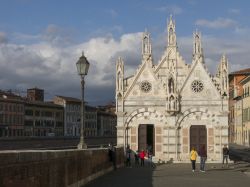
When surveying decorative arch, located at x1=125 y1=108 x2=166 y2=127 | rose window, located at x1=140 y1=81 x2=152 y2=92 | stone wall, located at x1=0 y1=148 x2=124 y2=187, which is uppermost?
rose window, located at x1=140 y1=81 x2=152 y2=92

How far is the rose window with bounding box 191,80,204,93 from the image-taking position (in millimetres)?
43000

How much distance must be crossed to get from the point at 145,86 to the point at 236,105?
191 feet

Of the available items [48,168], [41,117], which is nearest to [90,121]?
[41,117]

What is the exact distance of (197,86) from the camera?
43062 mm

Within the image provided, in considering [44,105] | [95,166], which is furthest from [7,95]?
[95,166]

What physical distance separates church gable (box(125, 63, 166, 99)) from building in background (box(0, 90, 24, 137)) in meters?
75.8

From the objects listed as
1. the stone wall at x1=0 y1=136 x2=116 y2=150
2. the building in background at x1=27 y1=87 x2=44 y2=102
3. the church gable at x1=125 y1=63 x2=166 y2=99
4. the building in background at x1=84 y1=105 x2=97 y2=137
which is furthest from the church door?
the building in background at x1=84 y1=105 x2=97 y2=137

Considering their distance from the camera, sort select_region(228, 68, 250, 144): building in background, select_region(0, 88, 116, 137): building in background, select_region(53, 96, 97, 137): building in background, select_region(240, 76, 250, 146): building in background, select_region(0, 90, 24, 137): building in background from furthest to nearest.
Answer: select_region(53, 96, 97, 137): building in background → select_region(0, 88, 116, 137): building in background → select_region(0, 90, 24, 137): building in background → select_region(228, 68, 250, 144): building in background → select_region(240, 76, 250, 146): building in background

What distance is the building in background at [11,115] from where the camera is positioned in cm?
11731

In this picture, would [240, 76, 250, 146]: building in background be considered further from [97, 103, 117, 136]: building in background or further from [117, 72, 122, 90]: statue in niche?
[97, 103, 117, 136]: building in background

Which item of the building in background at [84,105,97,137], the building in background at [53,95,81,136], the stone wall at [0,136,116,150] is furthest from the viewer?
the building in background at [84,105,97,137]

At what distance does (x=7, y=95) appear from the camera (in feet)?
406

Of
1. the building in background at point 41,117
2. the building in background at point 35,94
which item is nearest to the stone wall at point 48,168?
the building in background at point 41,117

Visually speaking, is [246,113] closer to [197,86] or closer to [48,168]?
[197,86]
